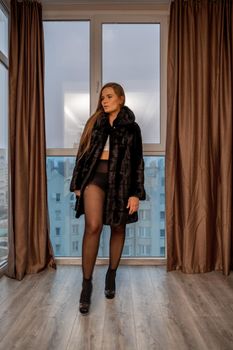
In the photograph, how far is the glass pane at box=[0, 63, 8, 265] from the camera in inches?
114

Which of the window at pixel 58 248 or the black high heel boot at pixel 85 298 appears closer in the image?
the black high heel boot at pixel 85 298

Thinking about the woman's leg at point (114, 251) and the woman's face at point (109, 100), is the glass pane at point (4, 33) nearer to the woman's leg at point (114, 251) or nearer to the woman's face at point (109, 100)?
the woman's face at point (109, 100)

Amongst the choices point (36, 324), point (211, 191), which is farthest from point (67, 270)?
point (211, 191)

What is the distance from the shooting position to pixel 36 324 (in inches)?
74.0

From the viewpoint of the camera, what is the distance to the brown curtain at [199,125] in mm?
2869

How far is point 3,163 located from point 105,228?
3.62ft

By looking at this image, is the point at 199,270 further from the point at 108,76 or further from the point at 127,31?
the point at 127,31

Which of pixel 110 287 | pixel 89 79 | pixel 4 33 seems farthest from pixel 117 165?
pixel 4 33

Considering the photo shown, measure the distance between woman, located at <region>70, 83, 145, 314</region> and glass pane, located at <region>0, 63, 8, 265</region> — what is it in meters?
0.92

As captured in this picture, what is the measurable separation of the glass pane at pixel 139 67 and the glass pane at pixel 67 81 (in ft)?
0.89

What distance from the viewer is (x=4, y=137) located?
2.97 m

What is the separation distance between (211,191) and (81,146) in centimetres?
125

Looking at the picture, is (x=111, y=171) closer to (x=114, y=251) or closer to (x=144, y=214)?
(x=114, y=251)

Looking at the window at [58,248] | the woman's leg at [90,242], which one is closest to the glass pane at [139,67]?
the woman's leg at [90,242]
